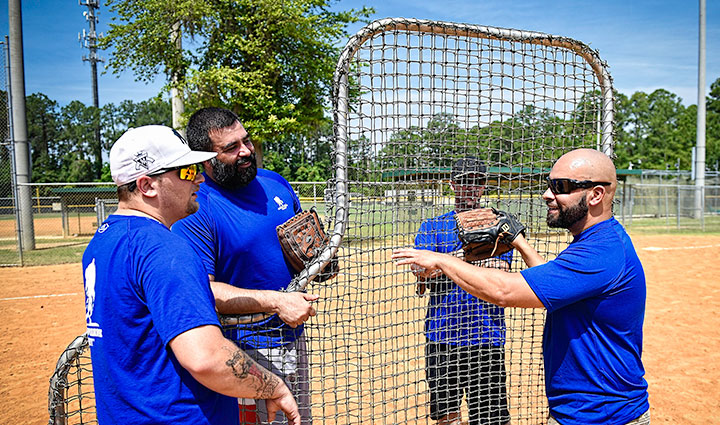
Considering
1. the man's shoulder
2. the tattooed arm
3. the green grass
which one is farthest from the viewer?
the green grass

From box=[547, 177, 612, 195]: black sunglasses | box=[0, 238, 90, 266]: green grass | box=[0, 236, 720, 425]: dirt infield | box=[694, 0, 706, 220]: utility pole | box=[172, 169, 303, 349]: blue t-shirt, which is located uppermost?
box=[694, 0, 706, 220]: utility pole

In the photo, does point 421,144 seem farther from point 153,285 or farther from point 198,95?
point 198,95

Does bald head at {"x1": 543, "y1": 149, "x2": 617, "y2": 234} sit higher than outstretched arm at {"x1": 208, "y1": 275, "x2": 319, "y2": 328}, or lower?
higher

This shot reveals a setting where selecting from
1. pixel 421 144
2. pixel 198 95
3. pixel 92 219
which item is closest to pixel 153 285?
pixel 421 144

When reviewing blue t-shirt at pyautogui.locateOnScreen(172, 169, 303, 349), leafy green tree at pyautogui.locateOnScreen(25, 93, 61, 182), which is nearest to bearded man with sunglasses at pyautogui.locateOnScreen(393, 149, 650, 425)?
blue t-shirt at pyautogui.locateOnScreen(172, 169, 303, 349)

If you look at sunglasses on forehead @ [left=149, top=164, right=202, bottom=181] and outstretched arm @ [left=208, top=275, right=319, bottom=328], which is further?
outstretched arm @ [left=208, top=275, right=319, bottom=328]

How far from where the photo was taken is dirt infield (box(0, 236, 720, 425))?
4.68 metres

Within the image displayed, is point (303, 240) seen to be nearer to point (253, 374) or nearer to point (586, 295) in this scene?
point (253, 374)

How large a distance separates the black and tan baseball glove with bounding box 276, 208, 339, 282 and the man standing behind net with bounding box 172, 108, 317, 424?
0.13 m

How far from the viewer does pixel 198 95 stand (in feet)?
52.4

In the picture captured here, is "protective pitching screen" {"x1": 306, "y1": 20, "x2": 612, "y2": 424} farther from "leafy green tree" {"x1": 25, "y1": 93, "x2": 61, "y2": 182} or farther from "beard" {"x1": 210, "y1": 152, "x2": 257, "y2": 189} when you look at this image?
"leafy green tree" {"x1": 25, "y1": 93, "x2": 61, "y2": 182}

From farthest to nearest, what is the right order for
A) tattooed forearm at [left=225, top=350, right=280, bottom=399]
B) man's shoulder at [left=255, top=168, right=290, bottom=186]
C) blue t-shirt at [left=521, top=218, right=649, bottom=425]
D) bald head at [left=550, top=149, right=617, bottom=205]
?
man's shoulder at [left=255, top=168, right=290, bottom=186], bald head at [left=550, top=149, right=617, bottom=205], blue t-shirt at [left=521, top=218, right=649, bottom=425], tattooed forearm at [left=225, top=350, right=280, bottom=399]

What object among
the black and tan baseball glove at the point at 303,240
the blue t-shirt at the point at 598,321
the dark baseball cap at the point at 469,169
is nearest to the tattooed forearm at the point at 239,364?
the black and tan baseball glove at the point at 303,240

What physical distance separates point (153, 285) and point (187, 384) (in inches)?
15.5
